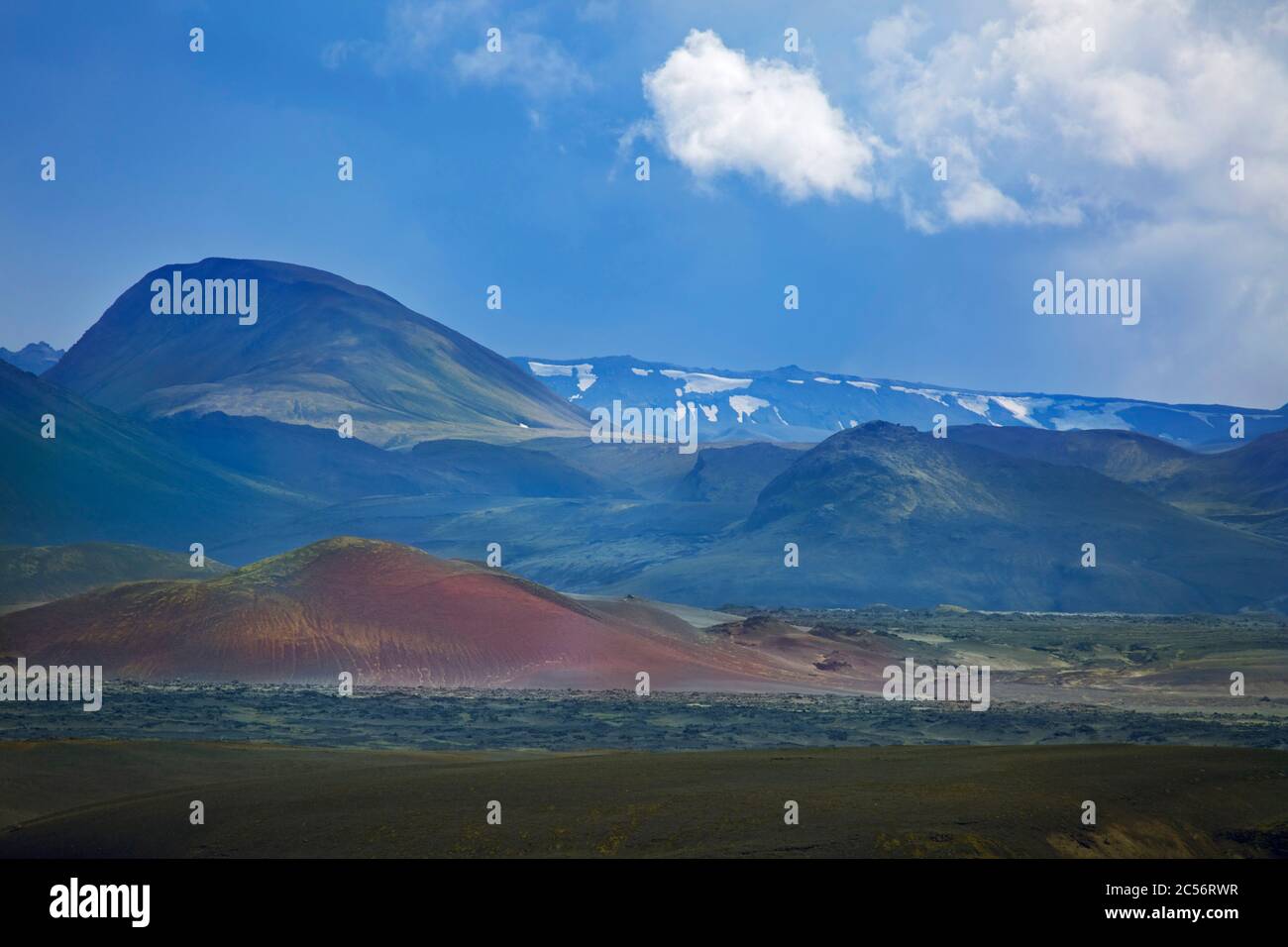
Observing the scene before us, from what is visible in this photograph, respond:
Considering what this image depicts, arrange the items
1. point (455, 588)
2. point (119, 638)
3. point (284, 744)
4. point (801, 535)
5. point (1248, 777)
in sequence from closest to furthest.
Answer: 1. point (1248, 777)
2. point (284, 744)
3. point (119, 638)
4. point (455, 588)
5. point (801, 535)

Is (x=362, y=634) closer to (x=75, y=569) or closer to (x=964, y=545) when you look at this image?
(x=75, y=569)

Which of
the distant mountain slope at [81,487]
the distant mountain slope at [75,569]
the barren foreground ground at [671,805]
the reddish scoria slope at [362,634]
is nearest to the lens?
the barren foreground ground at [671,805]

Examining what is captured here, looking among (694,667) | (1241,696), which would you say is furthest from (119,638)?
(1241,696)

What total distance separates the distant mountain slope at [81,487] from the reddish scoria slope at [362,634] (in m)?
85.4

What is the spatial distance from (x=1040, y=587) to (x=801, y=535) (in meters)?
29.2

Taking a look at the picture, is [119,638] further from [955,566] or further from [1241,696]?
[955,566]

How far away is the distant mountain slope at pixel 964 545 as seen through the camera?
5994 inches

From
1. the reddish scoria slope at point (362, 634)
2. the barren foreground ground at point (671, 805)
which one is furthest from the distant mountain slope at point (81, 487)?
the barren foreground ground at point (671, 805)

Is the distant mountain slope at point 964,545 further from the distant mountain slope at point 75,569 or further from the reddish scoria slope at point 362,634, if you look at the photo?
the reddish scoria slope at point 362,634

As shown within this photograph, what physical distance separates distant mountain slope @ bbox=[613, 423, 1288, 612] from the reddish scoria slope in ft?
220

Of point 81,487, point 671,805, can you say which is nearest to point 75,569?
point 81,487

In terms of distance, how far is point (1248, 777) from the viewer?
33.3 meters

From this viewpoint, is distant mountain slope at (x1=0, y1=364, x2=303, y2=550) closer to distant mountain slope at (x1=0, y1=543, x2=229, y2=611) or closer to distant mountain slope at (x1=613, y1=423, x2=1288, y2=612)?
distant mountain slope at (x1=0, y1=543, x2=229, y2=611)
